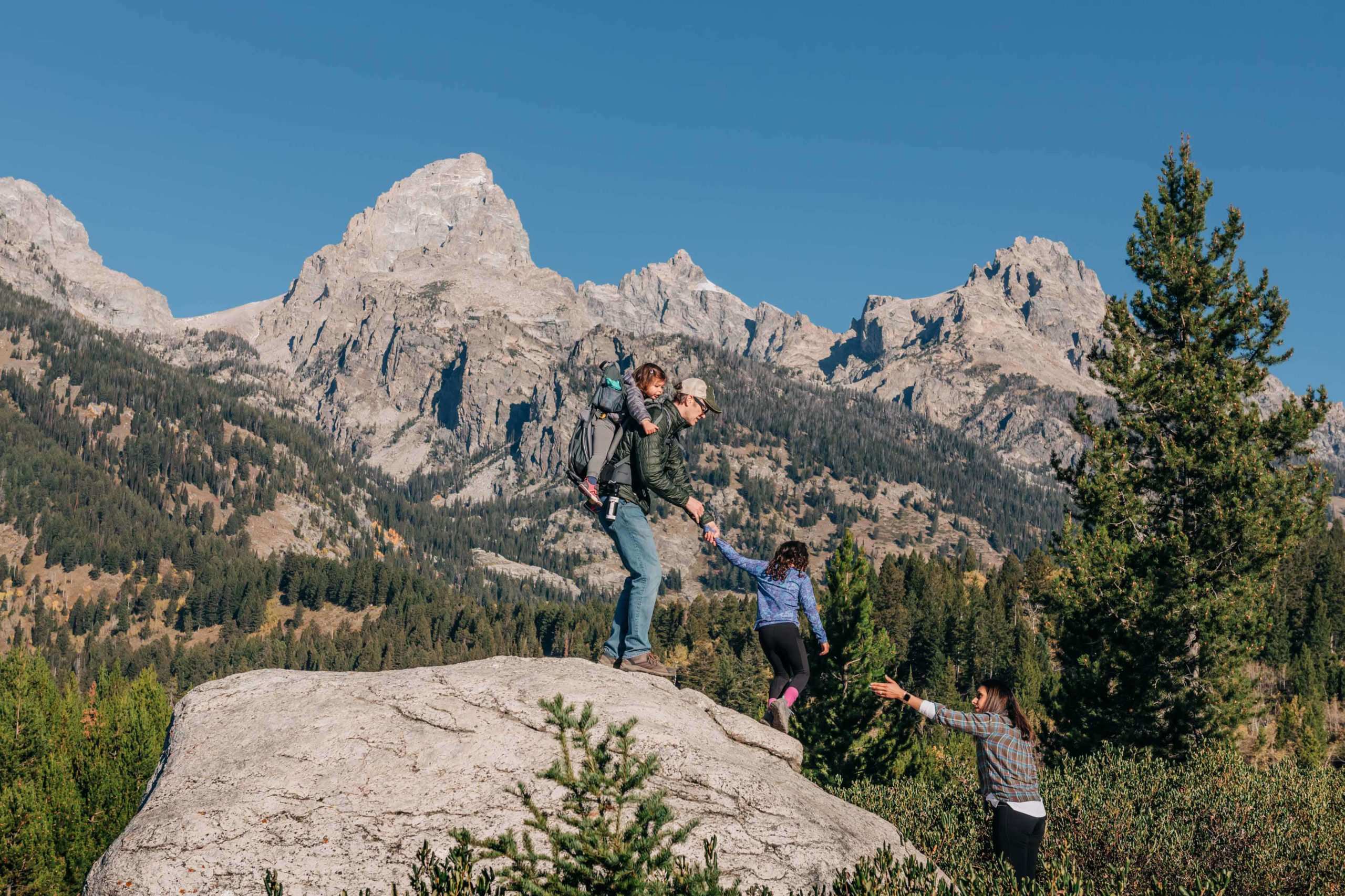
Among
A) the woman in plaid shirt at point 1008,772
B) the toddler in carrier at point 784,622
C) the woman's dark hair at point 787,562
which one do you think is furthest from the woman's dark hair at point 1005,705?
the woman's dark hair at point 787,562

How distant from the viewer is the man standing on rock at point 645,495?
11914 mm

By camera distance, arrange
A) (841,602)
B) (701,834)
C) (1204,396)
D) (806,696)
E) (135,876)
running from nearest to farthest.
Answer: (135,876) < (701,834) < (1204,396) < (841,602) < (806,696)

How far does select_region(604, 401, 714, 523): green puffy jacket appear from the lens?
1190 cm

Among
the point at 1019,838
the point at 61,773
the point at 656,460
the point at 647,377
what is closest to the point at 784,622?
the point at 656,460

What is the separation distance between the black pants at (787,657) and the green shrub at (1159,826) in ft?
8.30

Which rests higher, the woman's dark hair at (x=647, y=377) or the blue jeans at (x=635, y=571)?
the woman's dark hair at (x=647, y=377)

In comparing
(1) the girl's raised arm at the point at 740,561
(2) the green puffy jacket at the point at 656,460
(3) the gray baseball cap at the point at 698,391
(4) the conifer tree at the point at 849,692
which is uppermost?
(3) the gray baseball cap at the point at 698,391

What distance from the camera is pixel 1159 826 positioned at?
11.6m

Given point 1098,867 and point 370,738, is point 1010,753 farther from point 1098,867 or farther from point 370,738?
point 370,738

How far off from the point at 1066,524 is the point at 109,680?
90801mm

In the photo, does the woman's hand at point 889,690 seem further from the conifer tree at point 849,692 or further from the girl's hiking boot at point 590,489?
the conifer tree at point 849,692

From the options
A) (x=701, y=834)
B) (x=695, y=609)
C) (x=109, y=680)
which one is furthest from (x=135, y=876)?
(x=695, y=609)

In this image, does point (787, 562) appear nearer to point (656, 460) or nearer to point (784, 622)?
point (784, 622)

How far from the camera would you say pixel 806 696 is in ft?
151
